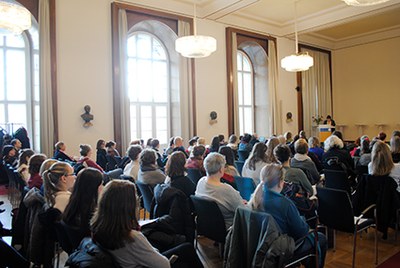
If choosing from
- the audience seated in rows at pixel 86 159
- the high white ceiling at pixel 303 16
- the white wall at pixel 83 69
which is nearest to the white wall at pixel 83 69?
the white wall at pixel 83 69

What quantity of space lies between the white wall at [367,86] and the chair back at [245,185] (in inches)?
479

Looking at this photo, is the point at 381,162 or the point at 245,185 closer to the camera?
the point at 381,162

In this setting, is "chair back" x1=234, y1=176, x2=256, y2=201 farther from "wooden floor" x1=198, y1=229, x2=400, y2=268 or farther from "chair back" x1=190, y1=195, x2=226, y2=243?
"chair back" x1=190, y1=195, x2=226, y2=243

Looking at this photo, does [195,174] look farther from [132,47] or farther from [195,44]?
[132,47]

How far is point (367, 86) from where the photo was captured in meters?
14.4

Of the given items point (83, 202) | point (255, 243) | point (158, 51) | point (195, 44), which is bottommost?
point (255, 243)

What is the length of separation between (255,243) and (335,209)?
119 cm

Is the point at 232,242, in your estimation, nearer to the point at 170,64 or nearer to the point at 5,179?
the point at 5,179

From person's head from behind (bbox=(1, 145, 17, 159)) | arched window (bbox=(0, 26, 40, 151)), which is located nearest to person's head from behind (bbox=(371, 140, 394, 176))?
person's head from behind (bbox=(1, 145, 17, 159))

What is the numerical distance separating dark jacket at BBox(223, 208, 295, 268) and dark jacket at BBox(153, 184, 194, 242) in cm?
42

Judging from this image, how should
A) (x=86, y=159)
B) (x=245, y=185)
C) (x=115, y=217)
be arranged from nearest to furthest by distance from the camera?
(x=115, y=217), (x=245, y=185), (x=86, y=159)

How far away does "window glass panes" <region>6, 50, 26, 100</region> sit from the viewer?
846 cm

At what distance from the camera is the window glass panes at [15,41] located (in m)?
8.41

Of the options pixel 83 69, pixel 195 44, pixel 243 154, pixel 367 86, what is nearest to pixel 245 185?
pixel 243 154
